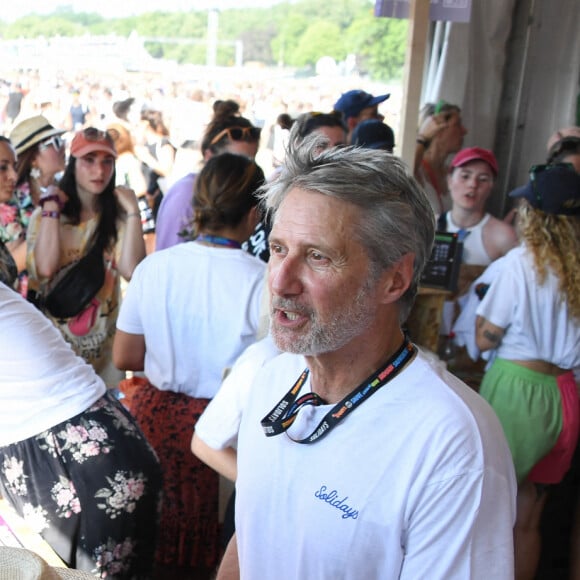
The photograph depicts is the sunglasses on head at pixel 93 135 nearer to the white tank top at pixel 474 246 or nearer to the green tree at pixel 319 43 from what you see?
the white tank top at pixel 474 246

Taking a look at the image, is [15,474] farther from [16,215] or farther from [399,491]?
[16,215]

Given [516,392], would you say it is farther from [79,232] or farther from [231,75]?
[231,75]

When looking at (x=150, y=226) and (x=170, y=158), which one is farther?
(x=170, y=158)

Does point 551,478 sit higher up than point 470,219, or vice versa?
point 470,219

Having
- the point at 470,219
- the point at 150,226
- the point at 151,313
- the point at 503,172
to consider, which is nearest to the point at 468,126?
the point at 503,172

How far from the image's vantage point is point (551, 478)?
9.93 ft

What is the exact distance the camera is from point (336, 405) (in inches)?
50.1

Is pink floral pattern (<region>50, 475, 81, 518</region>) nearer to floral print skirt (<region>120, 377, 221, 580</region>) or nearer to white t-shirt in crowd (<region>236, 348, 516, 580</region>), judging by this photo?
floral print skirt (<region>120, 377, 221, 580</region>)

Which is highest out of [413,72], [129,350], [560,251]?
[413,72]

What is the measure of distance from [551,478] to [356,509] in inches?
83.8

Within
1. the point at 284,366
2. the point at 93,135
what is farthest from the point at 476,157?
the point at 284,366

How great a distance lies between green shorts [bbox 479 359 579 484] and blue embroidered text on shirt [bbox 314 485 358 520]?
1.87m

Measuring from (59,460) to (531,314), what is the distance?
182 centimetres

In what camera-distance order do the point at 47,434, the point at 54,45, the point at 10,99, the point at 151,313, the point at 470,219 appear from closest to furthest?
the point at 47,434 → the point at 151,313 → the point at 470,219 → the point at 10,99 → the point at 54,45
